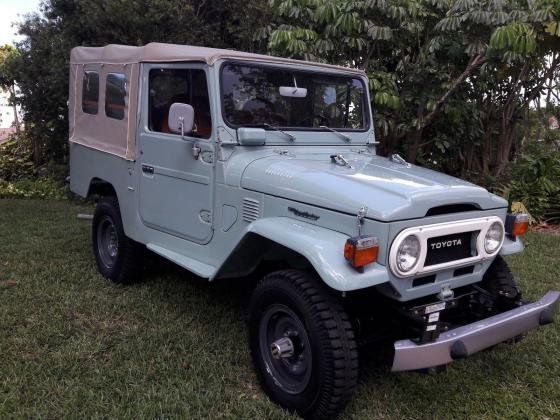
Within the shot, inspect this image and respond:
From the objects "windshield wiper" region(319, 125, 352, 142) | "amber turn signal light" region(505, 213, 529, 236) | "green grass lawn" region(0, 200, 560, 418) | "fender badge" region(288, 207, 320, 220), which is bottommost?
"green grass lawn" region(0, 200, 560, 418)

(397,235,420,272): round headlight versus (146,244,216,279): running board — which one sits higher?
(397,235,420,272): round headlight

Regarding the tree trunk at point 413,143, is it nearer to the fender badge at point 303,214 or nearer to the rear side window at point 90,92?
the rear side window at point 90,92

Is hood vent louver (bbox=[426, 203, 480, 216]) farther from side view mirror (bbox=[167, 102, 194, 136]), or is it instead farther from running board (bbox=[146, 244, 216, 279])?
side view mirror (bbox=[167, 102, 194, 136])

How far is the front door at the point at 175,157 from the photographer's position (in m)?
3.60

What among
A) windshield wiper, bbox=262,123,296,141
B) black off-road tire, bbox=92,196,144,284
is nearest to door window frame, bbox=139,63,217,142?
windshield wiper, bbox=262,123,296,141

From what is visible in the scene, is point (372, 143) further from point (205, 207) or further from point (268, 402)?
point (268, 402)

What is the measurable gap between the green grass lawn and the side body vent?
3.04 ft

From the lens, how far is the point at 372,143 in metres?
4.23

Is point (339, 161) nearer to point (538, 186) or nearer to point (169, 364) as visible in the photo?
point (169, 364)

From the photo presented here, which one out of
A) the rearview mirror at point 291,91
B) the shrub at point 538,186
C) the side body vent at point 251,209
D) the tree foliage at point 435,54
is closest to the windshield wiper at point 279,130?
the rearview mirror at point 291,91

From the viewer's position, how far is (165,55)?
152 inches

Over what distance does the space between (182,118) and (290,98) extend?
81 cm

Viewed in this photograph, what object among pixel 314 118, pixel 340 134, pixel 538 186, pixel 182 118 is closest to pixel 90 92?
pixel 182 118

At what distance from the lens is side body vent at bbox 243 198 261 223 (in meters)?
3.26
